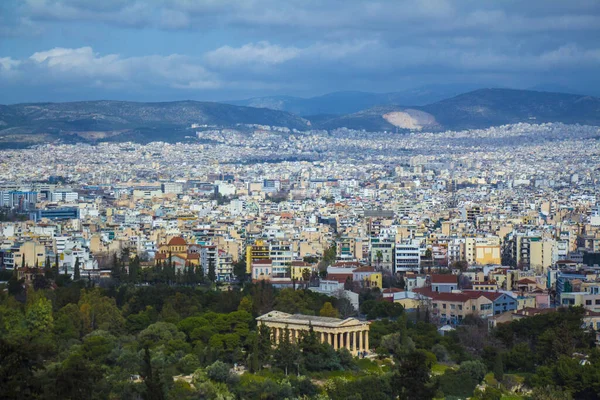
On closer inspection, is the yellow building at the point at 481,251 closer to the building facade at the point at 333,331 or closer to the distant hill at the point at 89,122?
the building facade at the point at 333,331

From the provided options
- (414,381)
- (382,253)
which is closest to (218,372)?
(414,381)

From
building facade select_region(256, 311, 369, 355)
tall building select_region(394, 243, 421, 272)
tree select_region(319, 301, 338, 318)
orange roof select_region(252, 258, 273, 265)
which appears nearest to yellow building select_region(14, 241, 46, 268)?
orange roof select_region(252, 258, 273, 265)

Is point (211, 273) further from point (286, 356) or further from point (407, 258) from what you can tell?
point (286, 356)

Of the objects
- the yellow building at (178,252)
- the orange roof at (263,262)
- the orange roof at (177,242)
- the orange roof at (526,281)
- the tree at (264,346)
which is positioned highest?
the orange roof at (177,242)

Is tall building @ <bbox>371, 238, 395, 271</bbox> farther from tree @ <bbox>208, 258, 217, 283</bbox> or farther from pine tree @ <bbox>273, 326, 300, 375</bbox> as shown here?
pine tree @ <bbox>273, 326, 300, 375</bbox>

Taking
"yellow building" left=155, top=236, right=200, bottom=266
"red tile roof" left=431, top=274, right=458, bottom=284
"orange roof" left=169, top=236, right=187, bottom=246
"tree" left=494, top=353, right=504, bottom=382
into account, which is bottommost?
"tree" left=494, top=353, right=504, bottom=382

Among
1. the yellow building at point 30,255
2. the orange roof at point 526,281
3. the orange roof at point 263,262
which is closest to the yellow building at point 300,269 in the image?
the orange roof at point 263,262
